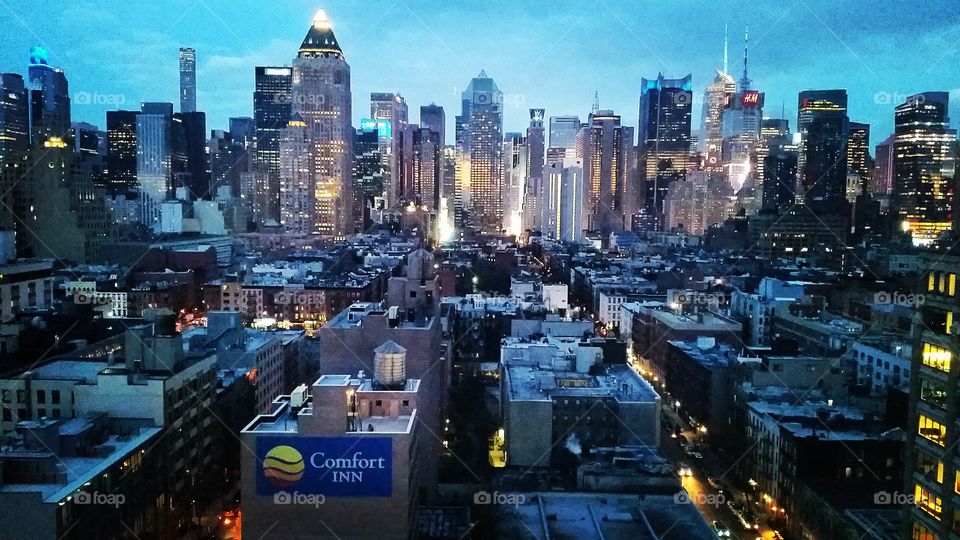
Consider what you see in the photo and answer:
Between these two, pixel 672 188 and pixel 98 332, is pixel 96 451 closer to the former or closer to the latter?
pixel 98 332

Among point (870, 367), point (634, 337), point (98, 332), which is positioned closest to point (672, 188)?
point (634, 337)

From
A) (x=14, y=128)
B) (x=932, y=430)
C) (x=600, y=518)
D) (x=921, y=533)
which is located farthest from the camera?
(x=14, y=128)

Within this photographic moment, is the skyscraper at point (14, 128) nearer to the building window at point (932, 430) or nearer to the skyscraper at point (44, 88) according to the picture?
the skyscraper at point (44, 88)

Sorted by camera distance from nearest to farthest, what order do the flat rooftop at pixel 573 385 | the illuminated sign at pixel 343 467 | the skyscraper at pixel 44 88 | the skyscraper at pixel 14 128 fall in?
the illuminated sign at pixel 343 467, the flat rooftop at pixel 573 385, the skyscraper at pixel 14 128, the skyscraper at pixel 44 88

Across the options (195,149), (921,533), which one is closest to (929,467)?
(921,533)

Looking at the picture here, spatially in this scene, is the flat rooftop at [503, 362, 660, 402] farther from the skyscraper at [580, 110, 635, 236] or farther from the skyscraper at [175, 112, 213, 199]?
the skyscraper at [580, 110, 635, 236]

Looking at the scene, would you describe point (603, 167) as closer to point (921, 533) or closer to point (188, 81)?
point (188, 81)

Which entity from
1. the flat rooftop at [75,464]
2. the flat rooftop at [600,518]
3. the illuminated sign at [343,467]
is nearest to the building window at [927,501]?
the flat rooftop at [600,518]
